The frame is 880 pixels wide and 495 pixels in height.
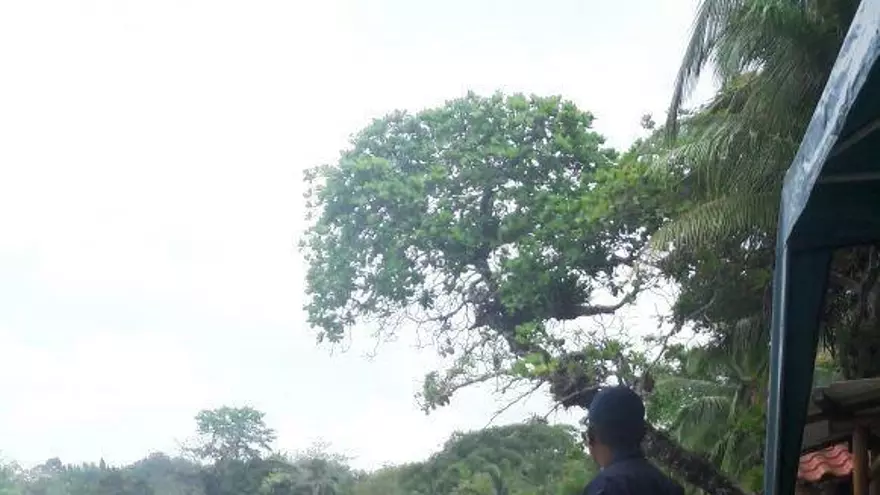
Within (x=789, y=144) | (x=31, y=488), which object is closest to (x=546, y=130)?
(x=789, y=144)

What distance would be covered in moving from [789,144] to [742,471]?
4333mm

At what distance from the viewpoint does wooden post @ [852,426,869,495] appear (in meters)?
6.29

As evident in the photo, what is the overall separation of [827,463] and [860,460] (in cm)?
221

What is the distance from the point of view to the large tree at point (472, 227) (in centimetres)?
1531

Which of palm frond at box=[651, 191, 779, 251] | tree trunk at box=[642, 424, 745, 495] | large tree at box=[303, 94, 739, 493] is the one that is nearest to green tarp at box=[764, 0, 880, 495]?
palm frond at box=[651, 191, 779, 251]

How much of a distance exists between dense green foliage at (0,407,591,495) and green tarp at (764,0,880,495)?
17.7 metres

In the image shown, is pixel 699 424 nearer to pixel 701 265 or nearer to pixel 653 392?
pixel 653 392

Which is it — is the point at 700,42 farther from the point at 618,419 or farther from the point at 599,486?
the point at 599,486

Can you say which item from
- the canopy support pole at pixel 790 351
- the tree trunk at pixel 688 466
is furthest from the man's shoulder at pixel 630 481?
the tree trunk at pixel 688 466

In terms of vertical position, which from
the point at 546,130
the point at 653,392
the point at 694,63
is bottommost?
the point at 653,392

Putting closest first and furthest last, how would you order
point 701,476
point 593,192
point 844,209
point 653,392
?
point 844,209 → point 701,476 → point 653,392 → point 593,192

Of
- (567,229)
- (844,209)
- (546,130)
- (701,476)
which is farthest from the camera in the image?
(546,130)

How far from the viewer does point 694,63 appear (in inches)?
367

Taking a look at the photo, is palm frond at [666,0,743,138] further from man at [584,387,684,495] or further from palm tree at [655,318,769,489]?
man at [584,387,684,495]
